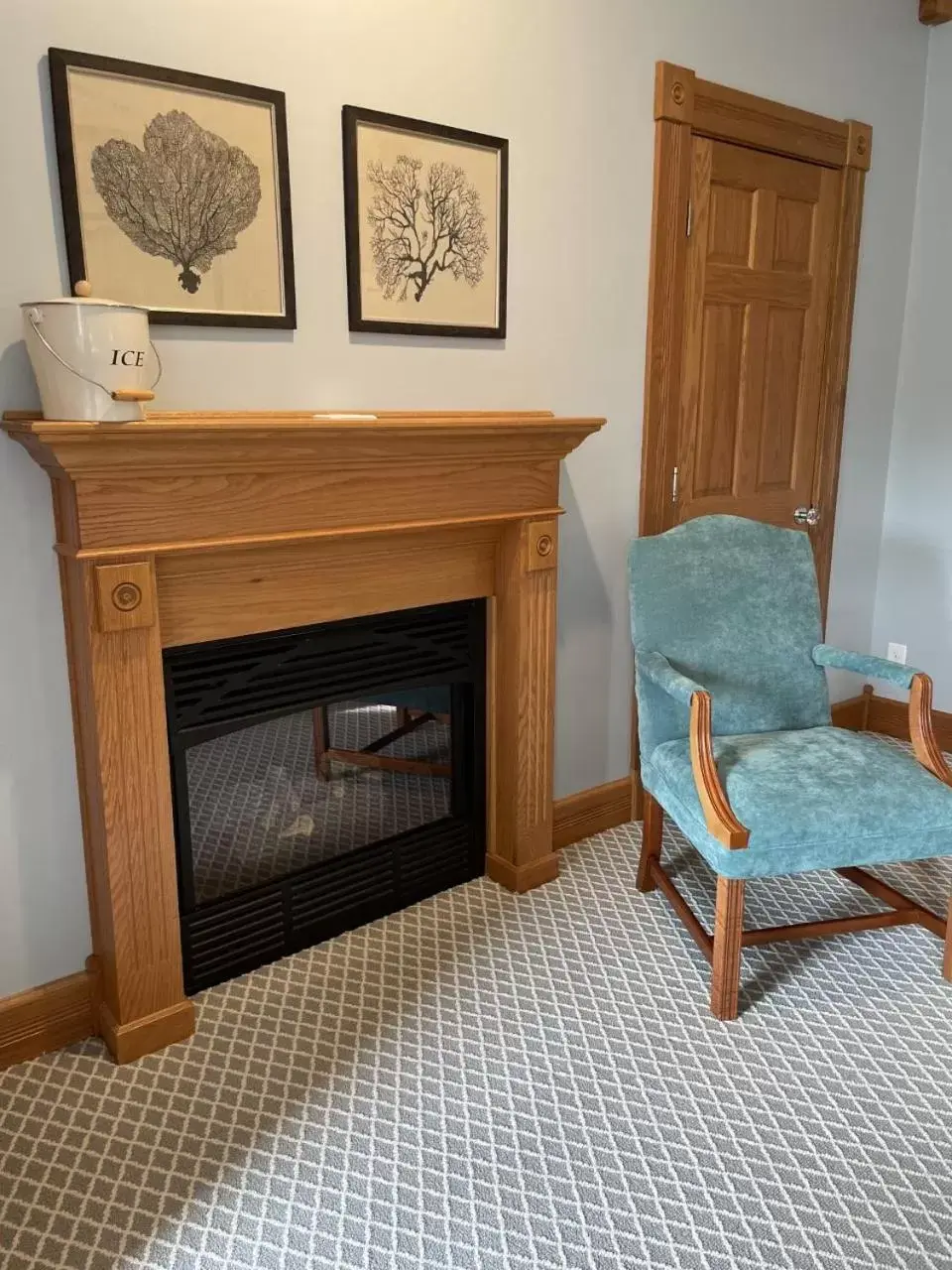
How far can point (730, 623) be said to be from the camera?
252 cm

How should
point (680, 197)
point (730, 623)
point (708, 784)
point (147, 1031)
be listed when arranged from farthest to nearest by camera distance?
point (680, 197), point (730, 623), point (708, 784), point (147, 1031)

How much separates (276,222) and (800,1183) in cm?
209

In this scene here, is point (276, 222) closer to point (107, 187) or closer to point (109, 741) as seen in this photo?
point (107, 187)

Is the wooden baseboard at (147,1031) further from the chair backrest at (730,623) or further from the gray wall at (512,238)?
the chair backrest at (730,623)

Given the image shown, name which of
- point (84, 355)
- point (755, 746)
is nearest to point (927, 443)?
point (755, 746)

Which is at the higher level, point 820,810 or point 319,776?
point 820,810

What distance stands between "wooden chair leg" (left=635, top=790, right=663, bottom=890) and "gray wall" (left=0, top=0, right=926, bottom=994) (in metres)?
0.35

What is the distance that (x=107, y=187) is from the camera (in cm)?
173

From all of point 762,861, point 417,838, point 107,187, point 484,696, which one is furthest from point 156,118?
point 762,861

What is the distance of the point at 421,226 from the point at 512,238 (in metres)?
0.29

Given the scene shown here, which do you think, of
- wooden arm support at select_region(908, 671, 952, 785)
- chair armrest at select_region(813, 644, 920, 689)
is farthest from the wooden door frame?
wooden arm support at select_region(908, 671, 952, 785)

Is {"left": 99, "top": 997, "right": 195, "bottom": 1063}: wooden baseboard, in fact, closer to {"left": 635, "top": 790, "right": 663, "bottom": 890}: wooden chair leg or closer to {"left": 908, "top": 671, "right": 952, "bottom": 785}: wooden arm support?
{"left": 635, "top": 790, "right": 663, "bottom": 890}: wooden chair leg

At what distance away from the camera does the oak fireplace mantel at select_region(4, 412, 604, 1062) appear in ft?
5.67

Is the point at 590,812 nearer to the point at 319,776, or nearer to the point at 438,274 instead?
the point at 319,776
